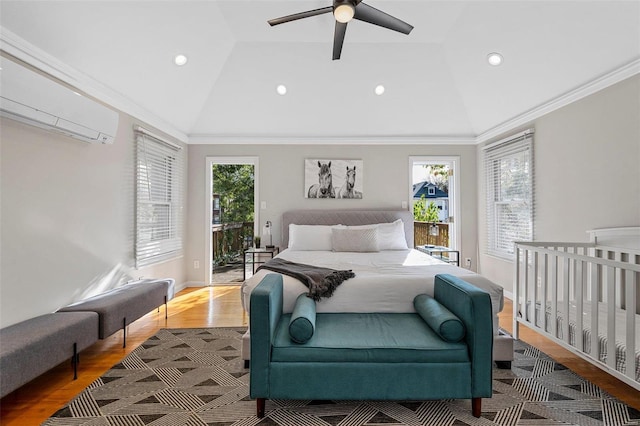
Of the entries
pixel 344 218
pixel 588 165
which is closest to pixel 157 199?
pixel 344 218

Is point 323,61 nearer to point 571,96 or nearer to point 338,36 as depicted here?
point 338,36

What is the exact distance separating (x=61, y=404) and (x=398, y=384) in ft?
6.79

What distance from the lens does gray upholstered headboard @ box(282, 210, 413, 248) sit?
16.1ft

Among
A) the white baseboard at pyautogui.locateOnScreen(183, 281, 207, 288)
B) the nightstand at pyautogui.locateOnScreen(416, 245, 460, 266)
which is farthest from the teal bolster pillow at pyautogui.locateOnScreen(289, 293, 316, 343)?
the white baseboard at pyautogui.locateOnScreen(183, 281, 207, 288)

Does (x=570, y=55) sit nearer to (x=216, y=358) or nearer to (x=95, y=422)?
(x=216, y=358)

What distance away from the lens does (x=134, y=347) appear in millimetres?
2848

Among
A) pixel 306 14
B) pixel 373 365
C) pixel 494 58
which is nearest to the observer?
pixel 373 365

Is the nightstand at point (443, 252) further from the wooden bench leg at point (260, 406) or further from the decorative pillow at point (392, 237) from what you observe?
the wooden bench leg at point (260, 406)

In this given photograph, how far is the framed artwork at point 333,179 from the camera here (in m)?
5.09

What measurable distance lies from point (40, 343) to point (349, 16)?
2.92 metres

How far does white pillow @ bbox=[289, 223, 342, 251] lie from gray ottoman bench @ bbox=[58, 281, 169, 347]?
5.71 feet

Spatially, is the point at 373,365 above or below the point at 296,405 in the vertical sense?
above

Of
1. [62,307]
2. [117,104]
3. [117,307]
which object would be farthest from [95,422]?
[117,104]

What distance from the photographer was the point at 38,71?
2500 mm
